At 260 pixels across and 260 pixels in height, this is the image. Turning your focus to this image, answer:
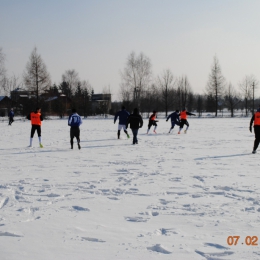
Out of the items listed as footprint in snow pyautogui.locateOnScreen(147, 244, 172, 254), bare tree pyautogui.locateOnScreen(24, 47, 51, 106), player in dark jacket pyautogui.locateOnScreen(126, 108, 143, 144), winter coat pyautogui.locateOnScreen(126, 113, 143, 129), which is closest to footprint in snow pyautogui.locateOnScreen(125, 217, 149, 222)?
footprint in snow pyautogui.locateOnScreen(147, 244, 172, 254)

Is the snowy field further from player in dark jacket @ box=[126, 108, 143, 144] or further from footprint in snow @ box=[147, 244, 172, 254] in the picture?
player in dark jacket @ box=[126, 108, 143, 144]

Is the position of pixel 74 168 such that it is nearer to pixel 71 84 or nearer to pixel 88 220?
pixel 88 220

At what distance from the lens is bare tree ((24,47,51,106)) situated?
5072 centimetres

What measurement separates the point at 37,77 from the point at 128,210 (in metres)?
49.1

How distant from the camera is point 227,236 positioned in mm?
3812

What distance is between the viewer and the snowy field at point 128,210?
3.49 meters

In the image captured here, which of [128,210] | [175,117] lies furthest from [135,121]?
[128,210]

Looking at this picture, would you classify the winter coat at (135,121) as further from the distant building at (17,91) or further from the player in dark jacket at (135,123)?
the distant building at (17,91)

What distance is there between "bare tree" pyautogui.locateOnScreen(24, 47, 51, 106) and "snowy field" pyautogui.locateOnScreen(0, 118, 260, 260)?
43.8 meters

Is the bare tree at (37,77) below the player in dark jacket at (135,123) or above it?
above

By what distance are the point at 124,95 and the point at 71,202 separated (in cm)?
5285

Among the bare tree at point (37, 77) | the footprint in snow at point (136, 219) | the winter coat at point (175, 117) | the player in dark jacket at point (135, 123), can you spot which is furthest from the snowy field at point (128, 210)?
the bare tree at point (37, 77)

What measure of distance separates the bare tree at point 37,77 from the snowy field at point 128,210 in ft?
144

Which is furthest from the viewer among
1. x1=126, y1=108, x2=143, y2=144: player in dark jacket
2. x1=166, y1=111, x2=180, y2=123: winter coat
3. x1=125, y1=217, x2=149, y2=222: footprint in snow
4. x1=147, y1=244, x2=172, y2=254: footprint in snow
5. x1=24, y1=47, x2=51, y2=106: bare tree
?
x1=24, y1=47, x2=51, y2=106: bare tree
